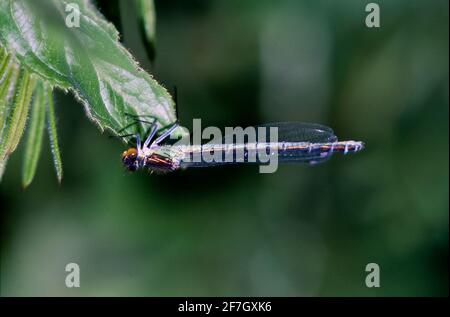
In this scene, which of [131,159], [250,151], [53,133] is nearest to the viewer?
[53,133]

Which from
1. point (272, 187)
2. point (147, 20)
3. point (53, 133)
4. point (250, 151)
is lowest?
point (53, 133)

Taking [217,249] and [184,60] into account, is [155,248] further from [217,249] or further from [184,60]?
[184,60]

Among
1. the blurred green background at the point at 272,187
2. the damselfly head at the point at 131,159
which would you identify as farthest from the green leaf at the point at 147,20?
the blurred green background at the point at 272,187

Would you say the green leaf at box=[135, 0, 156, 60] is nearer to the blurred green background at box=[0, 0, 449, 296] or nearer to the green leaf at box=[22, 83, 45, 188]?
the green leaf at box=[22, 83, 45, 188]

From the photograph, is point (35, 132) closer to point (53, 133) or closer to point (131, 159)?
point (53, 133)

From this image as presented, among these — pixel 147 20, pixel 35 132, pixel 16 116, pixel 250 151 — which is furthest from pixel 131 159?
pixel 16 116

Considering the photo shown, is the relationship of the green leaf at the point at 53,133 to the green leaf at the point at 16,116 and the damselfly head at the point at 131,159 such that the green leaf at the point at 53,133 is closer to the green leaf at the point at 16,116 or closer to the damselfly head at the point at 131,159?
the green leaf at the point at 16,116
